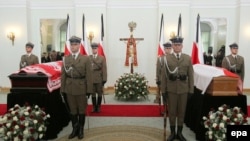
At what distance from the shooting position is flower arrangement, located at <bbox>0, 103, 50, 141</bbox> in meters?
3.77

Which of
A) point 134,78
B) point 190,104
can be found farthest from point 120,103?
point 190,104

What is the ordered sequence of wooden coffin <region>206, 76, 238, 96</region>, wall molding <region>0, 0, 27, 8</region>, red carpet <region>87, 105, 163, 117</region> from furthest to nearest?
wall molding <region>0, 0, 27, 8</region> → red carpet <region>87, 105, 163, 117</region> → wooden coffin <region>206, 76, 238, 96</region>

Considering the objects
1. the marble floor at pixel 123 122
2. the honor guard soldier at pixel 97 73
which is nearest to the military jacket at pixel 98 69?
the honor guard soldier at pixel 97 73

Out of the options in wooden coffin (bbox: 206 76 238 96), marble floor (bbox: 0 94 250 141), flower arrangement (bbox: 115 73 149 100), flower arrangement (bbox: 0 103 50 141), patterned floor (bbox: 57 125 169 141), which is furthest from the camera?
flower arrangement (bbox: 115 73 149 100)

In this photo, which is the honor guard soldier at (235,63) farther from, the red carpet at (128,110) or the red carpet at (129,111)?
the red carpet at (129,111)

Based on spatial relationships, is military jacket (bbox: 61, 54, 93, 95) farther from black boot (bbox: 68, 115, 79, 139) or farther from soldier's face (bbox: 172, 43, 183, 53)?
soldier's face (bbox: 172, 43, 183, 53)

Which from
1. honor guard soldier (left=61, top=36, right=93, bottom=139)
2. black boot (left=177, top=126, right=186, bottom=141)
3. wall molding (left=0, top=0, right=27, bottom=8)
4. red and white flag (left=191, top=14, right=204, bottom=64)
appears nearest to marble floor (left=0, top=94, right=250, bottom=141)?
black boot (left=177, top=126, right=186, bottom=141)

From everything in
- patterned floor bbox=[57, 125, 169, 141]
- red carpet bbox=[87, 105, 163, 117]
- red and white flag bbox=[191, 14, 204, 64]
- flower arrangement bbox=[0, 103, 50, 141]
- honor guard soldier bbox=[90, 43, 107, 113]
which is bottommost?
red carpet bbox=[87, 105, 163, 117]

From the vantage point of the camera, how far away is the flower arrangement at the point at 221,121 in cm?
363

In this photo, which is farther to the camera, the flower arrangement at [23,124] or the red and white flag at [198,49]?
the red and white flag at [198,49]

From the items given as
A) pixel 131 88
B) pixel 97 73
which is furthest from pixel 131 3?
pixel 97 73

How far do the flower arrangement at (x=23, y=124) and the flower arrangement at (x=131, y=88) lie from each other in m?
3.65

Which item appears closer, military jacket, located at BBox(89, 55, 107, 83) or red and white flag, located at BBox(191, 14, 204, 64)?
red and white flag, located at BBox(191, 14, 204, 64)

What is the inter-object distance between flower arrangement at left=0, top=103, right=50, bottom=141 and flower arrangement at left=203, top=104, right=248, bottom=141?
2.33m
